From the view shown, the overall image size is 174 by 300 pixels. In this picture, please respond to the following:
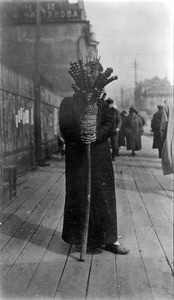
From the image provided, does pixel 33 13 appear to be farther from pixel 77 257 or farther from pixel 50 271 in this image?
pixel 50 271

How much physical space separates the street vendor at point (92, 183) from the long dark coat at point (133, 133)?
11.2m

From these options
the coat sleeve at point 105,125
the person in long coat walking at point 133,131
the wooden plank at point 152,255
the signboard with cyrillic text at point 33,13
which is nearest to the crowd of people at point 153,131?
the person in long coat walking at point 133,131

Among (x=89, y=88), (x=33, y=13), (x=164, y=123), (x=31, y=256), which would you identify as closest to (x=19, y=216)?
(x=31, y=256)

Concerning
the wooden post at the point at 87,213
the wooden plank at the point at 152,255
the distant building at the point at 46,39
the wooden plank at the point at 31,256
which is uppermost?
the distant building at the point at 46,39

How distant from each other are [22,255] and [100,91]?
182 centimetres

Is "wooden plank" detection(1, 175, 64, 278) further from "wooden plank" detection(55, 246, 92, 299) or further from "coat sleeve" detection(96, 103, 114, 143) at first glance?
"coat sleeve" detection(96, 103, 114, 143)

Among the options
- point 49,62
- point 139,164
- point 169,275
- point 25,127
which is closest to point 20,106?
point 25,127

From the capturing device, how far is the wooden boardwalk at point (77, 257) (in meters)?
3.06

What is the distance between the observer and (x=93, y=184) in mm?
3752

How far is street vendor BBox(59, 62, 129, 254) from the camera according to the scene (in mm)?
3688

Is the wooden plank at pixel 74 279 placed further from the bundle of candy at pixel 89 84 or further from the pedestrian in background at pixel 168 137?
the pedestrian in background at pixel 168 137

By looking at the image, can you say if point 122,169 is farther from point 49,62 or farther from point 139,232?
point 49,62

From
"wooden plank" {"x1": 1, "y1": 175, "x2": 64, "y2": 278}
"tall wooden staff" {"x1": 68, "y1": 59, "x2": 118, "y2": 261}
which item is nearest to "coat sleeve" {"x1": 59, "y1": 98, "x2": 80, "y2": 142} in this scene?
"tall wooden staff" {"x1": 68, "y1": 59, "x2": 118, "y2": 261}

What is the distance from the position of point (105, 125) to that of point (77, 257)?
1362 mm
